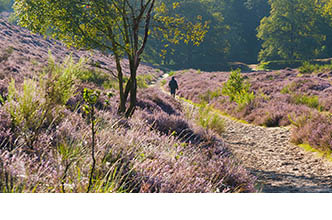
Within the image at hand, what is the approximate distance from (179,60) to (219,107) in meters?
53.6

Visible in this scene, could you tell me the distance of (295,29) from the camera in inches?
2100

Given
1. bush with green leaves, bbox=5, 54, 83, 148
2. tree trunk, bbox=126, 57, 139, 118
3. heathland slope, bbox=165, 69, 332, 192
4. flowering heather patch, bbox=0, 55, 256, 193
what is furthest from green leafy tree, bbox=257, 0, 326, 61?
flowering heather patch, bbox=0, 55, 256, 193

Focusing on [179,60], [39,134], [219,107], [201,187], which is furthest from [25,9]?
[179,60]

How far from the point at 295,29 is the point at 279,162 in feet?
178

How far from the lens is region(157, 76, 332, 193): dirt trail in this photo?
514cm

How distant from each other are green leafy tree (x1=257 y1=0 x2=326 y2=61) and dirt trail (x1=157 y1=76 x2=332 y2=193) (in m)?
48.5

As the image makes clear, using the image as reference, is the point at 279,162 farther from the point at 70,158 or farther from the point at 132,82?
the point at 70,158

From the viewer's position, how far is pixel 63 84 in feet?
15.6

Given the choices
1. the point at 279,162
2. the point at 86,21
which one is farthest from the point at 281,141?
the point at 86,21

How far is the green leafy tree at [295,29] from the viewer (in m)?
51.4

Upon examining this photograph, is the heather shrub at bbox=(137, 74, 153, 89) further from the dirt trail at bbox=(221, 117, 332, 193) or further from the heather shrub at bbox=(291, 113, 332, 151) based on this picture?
the heather shrub at bbox=(291, 113, 332, 151)

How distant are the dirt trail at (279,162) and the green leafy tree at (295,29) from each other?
48.5m

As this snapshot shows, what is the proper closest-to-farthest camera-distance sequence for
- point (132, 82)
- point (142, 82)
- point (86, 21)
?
point (86, 21) → point (132, 82) → point (142, 82)
